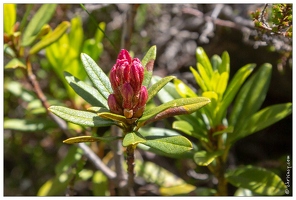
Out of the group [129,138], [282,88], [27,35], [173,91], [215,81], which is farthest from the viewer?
[282,88]

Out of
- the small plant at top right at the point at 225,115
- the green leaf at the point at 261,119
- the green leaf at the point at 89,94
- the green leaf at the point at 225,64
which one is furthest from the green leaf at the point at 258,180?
the green leaf at the point at 89,94

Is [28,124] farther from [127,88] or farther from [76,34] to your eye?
[127,88]

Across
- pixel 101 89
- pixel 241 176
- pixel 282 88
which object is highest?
pixel 282 88

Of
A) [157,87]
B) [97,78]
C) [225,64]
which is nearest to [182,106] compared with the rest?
[157,87]

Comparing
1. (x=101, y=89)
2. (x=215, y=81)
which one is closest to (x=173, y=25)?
(x=215, y=81)

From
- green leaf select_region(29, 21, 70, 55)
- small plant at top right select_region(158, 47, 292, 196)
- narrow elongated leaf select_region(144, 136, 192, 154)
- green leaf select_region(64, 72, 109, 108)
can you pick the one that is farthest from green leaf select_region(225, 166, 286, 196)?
green leaf select_region(29, 21, 70, 55)

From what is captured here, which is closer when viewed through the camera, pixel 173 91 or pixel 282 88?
pixel 173 91

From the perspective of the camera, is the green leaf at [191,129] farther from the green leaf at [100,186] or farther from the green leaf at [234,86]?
the green leaf at [100,186]

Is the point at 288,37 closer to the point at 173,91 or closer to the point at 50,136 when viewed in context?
the point at 173,91
